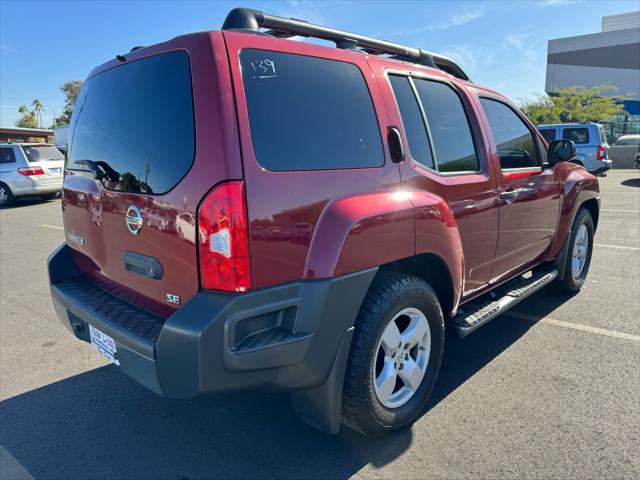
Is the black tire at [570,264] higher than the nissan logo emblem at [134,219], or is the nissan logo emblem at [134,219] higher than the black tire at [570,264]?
the nissan logo emblem at [134,219]

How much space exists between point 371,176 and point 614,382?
7.26 feet

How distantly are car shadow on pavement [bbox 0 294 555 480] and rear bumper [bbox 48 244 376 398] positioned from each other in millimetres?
291

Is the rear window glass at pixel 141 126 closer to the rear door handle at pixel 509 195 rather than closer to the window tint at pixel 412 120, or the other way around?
the window tint at pixel 412 120

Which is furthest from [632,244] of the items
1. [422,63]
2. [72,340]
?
[72,340]

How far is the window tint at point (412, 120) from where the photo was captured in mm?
2799

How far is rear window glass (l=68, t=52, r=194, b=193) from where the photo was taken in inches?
84.3

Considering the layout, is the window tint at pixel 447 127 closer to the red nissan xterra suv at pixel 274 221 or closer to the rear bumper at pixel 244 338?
the red nissan xterra suv at pixel 274 221

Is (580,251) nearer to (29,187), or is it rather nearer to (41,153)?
(29,187)

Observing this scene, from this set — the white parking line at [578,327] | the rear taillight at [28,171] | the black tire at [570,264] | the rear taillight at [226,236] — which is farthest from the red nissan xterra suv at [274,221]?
the rear taillight at [28,171]

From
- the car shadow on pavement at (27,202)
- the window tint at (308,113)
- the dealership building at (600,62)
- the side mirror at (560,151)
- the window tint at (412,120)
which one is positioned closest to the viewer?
the window tint at (308,113)

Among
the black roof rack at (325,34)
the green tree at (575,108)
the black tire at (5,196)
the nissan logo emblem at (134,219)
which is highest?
the green tree at (575,108)

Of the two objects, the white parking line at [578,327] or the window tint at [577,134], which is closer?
the white parking line at [578,327]

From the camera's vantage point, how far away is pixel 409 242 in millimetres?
2551

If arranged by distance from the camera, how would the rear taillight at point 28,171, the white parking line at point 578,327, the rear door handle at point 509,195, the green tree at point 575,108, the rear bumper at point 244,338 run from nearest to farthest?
the rear bumper at point 244,338, the rear door handle at point 509,195, the white parking line at point 578,327, the rear taillight at point 28,171, the green tree at point 575,108
